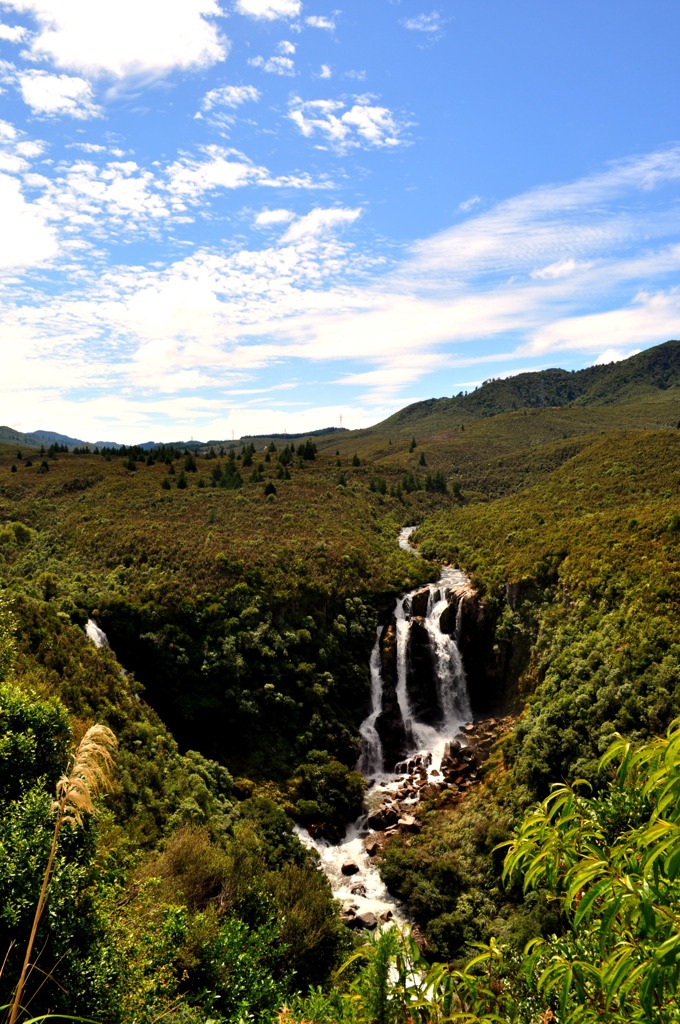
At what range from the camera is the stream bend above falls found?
92.6 ft

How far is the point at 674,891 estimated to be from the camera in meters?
4.05

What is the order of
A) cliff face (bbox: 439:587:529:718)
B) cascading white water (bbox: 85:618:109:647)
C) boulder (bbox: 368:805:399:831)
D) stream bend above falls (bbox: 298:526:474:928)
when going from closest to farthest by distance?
stream bend above falls (bbox: 298:526:474:928) < boulder (bbox: 368:805:399:831) < cascading white water (bbox: 85:618:109:647) < cliff face (bbox: 439:587:529:718)

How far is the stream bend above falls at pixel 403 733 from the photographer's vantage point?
28.2 m

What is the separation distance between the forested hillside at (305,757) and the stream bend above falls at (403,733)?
1248mm

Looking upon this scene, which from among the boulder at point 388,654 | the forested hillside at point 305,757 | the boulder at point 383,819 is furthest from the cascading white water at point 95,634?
the boulder at point 388,654

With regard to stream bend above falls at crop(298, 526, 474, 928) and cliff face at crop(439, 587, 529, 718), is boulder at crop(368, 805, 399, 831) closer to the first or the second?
stream bend above falls at crop(298, 526, 474, 928)

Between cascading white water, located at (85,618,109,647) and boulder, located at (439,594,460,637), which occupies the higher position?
cascading white water, located at (85,618,109,647)

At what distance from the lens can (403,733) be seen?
40.4 metres

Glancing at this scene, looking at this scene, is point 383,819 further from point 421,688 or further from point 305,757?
point 421,688

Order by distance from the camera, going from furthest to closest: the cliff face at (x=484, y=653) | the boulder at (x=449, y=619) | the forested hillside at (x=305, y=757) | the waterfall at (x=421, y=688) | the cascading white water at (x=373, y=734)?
1. the boulder at (x=449, y=619)
2. the cliff face at (x=484, y=653)
3. the waterfall at (x=421, y=688)
4. the cascading white water at (x=373, y=734)
5. the forested hillside at (x=305, y=757)

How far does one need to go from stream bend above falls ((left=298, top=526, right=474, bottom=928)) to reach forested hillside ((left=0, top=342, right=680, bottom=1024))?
4.09ft

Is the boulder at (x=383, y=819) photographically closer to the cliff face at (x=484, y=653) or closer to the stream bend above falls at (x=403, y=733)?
the stream bend above falls at (x=403, y=733)

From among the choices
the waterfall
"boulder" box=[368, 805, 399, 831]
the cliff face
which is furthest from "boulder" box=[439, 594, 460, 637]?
"boulder" box=[368, 805, 399, 831]

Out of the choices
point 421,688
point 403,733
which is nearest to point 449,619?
point 421,688
